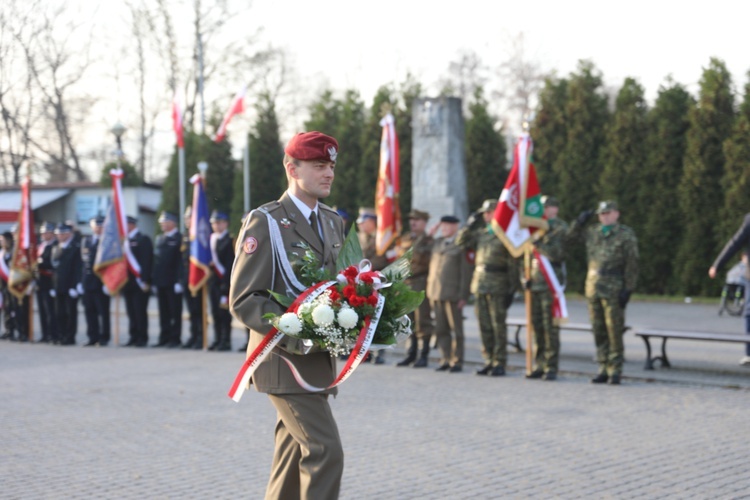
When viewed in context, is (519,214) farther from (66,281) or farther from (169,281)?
(66,281)

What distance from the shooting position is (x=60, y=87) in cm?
3694

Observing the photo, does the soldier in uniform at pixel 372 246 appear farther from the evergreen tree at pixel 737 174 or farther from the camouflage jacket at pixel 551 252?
the evergreen tree at pixel 737 174

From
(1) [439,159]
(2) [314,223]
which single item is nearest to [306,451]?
(2) [314,223]

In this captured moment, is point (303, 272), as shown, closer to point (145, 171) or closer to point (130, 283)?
point (130, 283)

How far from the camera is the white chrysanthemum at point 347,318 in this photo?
12.5 feet

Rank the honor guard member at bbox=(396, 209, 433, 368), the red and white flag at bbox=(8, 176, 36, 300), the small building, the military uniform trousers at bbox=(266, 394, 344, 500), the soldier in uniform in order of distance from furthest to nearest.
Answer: the small building < the red and white flag at bbox=(8, 176, 36, 300) < the soldier in uniform < the honor guard member at bbox=(396, 209, 433, 368) < the military uniform trousers at bbox=(266, 394, 344, 500)

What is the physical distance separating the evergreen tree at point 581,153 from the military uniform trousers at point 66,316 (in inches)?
501

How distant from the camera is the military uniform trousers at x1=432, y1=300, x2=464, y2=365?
11656 millimetres

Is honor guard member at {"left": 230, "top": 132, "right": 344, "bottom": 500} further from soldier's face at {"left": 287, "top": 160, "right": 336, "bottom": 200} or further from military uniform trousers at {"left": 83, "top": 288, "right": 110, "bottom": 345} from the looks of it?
military uniform trousers at {"left": 83, "top": 288, "right": 110, "bottom": 345}

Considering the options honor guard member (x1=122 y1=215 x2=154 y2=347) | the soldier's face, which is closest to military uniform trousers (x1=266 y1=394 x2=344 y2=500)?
the soldier's face

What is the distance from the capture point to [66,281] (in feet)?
52.9

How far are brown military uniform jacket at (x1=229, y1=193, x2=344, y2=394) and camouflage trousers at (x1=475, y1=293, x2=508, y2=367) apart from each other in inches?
280

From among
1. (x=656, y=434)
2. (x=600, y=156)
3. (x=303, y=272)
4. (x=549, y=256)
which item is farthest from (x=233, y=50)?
(x=303, y=272)

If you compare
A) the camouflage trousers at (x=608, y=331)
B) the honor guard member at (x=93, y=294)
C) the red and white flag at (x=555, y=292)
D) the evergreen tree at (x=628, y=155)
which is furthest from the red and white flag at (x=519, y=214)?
the evergreen tree at (x=628, y=155)
